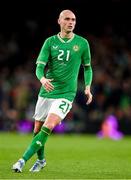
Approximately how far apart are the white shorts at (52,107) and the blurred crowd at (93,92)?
12.5 meters

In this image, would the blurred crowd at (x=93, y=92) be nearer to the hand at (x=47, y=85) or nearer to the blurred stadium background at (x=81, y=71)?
the blurred stadium background at (x=81, y=71)

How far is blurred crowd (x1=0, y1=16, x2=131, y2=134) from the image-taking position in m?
24.8

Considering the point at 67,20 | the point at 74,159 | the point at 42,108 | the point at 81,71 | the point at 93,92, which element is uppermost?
the point at 67,20

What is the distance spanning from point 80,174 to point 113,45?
16.5 metres

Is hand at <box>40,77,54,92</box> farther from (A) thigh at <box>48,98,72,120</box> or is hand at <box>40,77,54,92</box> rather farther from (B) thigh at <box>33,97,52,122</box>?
(B) thigh at <box>33,97,52,122</box>

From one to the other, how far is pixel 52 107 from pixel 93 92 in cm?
1325

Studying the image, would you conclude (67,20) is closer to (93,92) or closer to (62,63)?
(62,63)

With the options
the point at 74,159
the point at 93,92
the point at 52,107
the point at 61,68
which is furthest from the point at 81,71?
the point at 52,107

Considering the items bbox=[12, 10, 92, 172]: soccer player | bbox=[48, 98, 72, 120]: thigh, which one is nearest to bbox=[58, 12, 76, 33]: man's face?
bbox=[12, 10, 92, 172]: soccer player

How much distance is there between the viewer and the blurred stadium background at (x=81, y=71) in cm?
2494

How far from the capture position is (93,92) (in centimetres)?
2505

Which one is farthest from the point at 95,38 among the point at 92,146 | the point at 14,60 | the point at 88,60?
the point at 88,60

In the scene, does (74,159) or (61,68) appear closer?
(61,68)

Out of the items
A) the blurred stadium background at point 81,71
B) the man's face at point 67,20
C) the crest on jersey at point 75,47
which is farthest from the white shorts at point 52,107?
the blurred stadium background at point 81,71
